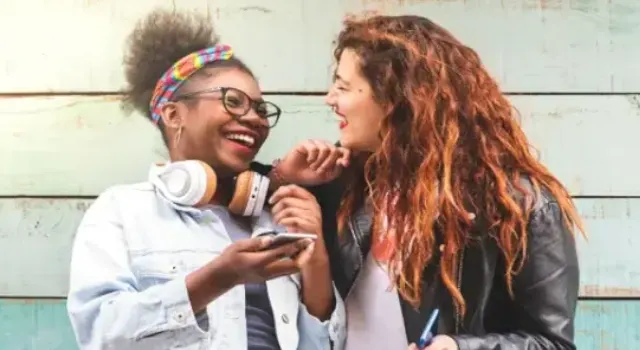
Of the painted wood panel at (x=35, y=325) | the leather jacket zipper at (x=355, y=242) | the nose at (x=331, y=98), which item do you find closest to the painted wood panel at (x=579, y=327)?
the painted wood panel at (x=35, y=325)

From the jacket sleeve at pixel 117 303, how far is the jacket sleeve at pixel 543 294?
43 cm

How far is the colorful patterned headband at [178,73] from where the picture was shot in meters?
1.27

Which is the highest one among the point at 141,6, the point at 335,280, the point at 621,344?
the point at 141,6

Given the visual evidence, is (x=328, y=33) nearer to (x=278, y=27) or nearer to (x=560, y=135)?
(x=278, y=27)

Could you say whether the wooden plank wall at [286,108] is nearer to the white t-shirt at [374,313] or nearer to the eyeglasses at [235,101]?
the eyeglasses at [235,101]

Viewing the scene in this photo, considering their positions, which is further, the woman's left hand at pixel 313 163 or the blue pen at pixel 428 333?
the woman's left hand at pixel 313 163

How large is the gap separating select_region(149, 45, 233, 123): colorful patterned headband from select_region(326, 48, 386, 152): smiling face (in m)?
0.23

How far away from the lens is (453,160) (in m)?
1.16

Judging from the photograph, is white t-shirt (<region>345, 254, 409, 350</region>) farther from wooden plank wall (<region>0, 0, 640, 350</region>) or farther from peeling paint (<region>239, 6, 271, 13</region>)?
peeling paint (<region>239, 6, 271, 13</region>)

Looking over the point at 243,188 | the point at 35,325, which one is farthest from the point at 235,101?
the point at 35,325

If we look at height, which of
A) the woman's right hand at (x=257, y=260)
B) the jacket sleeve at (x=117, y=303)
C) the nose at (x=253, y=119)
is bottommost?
the jacket sleeve at (x=117, y=303)

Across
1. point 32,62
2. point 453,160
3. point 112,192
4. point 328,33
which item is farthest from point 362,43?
point 32,62

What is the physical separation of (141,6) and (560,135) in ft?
2.68

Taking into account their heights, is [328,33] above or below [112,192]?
above
